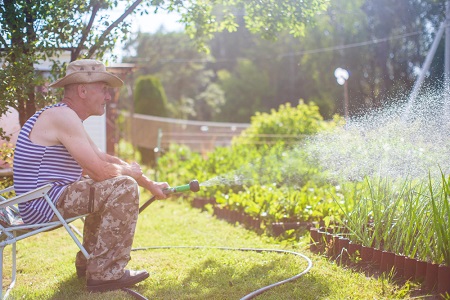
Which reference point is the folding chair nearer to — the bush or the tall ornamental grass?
the tall ornamental grass

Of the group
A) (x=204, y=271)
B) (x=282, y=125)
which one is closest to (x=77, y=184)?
(x=204, y=271)

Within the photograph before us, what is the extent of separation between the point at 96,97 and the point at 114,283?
124 cm

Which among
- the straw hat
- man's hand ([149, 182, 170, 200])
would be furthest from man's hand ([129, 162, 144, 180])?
the straw hat

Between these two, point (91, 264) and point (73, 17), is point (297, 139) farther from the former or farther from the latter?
point (91, 264)

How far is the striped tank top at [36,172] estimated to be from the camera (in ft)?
13.0

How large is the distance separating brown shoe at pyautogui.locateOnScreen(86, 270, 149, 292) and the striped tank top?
519 millimetres

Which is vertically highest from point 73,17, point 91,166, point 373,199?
point 73,17

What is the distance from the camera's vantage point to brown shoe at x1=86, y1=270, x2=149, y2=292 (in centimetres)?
405

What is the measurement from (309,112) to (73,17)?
31.0 feet

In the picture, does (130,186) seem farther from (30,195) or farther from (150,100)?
(150,100)

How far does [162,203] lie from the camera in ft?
30.8

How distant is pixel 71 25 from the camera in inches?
223

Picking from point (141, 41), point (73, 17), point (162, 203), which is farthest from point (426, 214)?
point (141, 41)

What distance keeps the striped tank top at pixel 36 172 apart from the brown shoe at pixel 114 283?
519 mm
